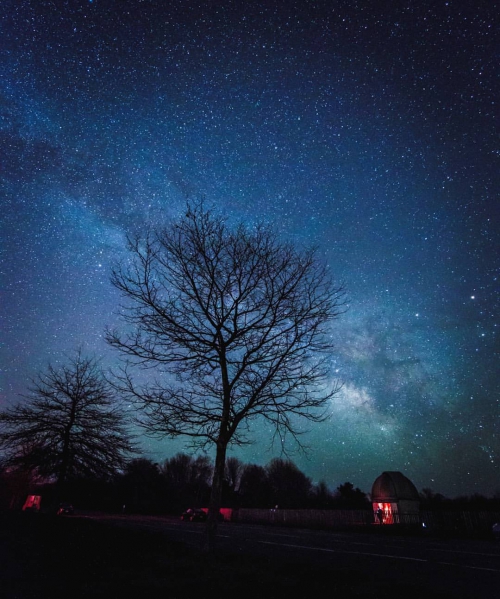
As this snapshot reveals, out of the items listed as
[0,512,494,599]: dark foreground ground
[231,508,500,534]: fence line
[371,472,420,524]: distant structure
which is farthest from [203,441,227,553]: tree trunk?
[371,472,420,524]: distant structure

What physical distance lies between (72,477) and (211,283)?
714 inches

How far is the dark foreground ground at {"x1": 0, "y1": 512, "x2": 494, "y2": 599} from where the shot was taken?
5.63 meters

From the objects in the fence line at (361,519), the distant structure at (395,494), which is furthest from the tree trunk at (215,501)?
the distant structure at (395,494)

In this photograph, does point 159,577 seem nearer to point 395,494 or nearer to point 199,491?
point 395,494

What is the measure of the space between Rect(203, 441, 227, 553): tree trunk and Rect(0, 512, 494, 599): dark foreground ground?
0.36 metres

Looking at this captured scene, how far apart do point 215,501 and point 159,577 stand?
283 centimetres

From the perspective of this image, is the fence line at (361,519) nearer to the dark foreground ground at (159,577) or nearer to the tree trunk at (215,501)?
the dark foreground ground at (159,577)

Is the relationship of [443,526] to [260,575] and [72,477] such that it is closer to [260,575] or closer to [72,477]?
[72,477]

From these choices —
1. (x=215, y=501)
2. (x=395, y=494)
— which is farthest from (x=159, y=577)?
(x=395, y=494)

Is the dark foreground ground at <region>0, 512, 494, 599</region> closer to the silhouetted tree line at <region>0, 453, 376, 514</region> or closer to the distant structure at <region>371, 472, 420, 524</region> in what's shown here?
the silhouetted tree line at <region>0, 453, 376, 514</region>

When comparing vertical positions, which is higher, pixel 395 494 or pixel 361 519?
pixel 395 494

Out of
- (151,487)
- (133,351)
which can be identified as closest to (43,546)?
(133,351)

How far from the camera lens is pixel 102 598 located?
5.09 meters

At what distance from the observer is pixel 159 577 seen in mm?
6457
